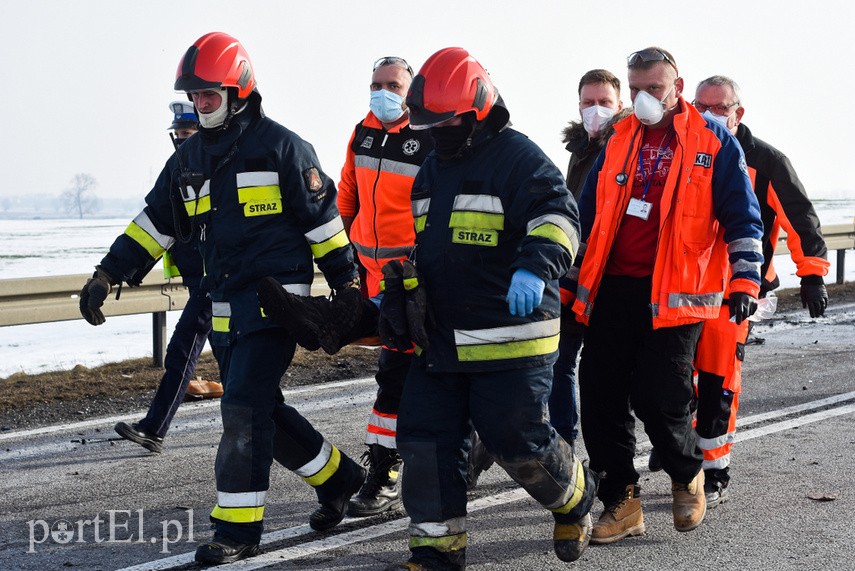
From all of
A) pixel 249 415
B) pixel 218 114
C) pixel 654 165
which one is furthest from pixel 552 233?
pixel 218 114

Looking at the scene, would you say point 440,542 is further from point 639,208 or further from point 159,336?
point 159,336

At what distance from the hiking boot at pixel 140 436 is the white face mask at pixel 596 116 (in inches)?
115

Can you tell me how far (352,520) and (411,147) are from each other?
187cm

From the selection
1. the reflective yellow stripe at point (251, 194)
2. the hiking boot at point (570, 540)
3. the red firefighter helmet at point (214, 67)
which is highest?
the red firefighter helmet at point (214, 67)

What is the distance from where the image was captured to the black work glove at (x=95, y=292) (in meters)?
5.04

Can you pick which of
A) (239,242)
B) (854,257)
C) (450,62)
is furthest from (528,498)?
(854,257)

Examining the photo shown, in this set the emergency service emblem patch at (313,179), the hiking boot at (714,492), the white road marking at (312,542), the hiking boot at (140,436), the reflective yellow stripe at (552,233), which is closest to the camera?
the reflective yellow stripe at (552,233)

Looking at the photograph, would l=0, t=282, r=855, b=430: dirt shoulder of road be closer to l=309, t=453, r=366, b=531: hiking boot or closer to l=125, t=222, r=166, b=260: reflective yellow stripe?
l=125, t=222, r=166, b=260: reflective yellow stripe

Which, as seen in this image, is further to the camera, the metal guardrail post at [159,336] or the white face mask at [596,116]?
the metal guardrail post at [159,336]

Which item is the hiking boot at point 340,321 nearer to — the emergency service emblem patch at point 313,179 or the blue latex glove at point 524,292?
the emergency service emblem patch at point 313,179

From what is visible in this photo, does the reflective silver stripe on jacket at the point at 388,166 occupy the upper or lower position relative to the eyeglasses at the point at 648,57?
lower

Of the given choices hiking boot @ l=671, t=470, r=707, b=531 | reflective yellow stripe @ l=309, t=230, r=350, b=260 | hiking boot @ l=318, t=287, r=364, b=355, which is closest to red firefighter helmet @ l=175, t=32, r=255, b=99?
reflective yellow stripe @ l=309, t=230, r=350, b=260

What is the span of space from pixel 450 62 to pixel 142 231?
1.71 metres

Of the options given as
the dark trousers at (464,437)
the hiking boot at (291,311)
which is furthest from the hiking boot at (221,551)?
the hiking boot at (291,311)
